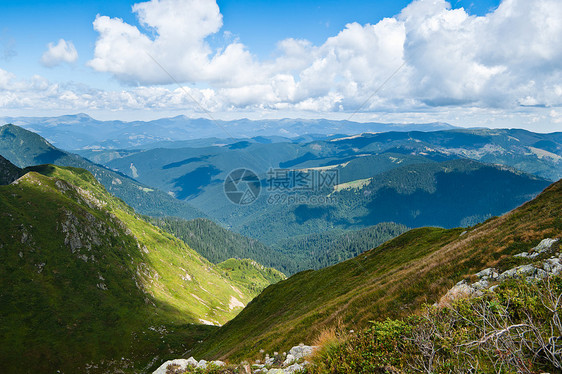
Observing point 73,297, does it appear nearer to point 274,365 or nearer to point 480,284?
point 274,365

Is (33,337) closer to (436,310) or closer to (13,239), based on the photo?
(13,239)

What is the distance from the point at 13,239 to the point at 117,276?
46.5m

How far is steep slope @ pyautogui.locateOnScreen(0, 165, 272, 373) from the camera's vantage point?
8712 centimetres

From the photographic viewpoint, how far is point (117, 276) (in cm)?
13812

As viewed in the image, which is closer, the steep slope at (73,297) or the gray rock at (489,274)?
the gray rock at (489,274)

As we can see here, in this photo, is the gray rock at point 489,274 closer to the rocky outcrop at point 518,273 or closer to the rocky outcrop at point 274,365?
the rocky outcrop at point 518,273

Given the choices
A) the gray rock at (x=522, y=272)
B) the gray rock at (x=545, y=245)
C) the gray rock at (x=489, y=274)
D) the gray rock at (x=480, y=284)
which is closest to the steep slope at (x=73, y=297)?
the gray rock at (x=489, y=274)

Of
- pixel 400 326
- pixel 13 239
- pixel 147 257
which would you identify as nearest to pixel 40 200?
pixel 13 239

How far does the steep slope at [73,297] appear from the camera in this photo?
286ft

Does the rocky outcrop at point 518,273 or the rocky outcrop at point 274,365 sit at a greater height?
the rocky outcrop at point 518,273

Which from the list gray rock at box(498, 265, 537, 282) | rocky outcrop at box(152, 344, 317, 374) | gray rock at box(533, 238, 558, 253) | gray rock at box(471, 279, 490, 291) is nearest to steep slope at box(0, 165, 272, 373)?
rocky outcrop at box(152, 344, 317, 374)

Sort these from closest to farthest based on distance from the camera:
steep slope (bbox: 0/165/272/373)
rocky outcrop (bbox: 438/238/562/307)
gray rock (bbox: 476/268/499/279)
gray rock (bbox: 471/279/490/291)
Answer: rocky outcrop (bbox: 438/238/562/307) → gray rock (bbox: 471/279/490/291) → gray rock (bbox: 476/268/499/279) → steep slope (bbox: 0/165/272/373)

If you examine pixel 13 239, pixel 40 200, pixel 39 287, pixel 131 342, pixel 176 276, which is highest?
pixel 40 200

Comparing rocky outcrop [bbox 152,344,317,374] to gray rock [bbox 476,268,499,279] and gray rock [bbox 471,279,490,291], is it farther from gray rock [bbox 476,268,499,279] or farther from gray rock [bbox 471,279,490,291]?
gray rock [bbox 476,268,499,279]
